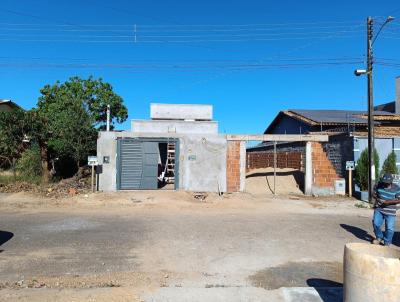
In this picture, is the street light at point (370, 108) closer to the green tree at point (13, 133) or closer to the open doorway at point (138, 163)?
the open doorway at point (138, 163)

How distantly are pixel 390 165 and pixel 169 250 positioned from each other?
46.1ft

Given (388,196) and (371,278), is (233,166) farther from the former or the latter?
(371,278)

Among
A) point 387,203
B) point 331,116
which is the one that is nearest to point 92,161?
point 387,203

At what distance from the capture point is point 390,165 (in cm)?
1872

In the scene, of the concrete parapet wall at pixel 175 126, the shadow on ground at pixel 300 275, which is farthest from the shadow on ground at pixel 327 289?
the concrete parapet wall at pixel 175 126

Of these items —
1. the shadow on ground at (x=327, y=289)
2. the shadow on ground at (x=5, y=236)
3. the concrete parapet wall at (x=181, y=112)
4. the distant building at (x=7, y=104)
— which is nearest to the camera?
the shadow on ground at (x=327, y=289)

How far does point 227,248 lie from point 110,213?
644 centimetres

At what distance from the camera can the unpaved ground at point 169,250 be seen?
578 centimetres

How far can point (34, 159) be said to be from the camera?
20.3 m

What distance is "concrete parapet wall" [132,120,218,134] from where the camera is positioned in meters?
21.7

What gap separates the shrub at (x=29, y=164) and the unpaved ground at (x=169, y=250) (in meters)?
4.75

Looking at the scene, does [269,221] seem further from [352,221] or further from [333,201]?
[333,201]

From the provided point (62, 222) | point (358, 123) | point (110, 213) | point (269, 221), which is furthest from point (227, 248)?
point (358, 123)

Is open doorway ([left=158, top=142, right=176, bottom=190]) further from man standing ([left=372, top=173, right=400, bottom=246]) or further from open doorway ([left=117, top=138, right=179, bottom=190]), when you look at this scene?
man standing ([left=372, top=173, right=400, bottom=246])
